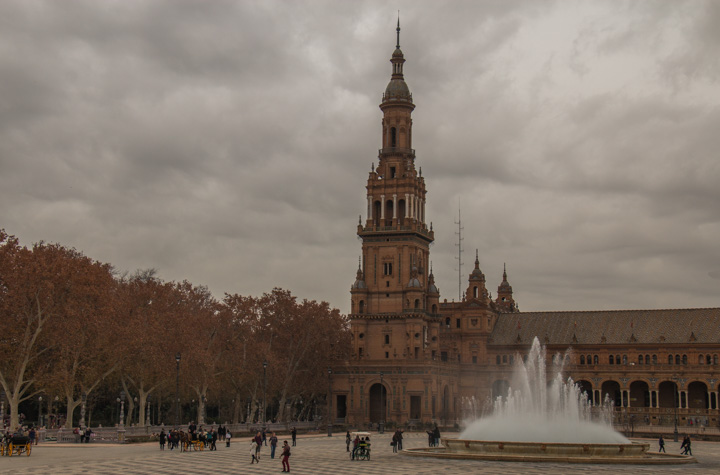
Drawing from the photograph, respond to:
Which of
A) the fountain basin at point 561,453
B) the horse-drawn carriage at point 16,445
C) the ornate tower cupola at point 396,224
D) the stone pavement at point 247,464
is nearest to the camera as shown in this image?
the stone pavement at point 247,464

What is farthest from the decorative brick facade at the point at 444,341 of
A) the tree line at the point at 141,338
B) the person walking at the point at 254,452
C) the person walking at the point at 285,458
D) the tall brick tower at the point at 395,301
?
the person walking at the point at 285,458

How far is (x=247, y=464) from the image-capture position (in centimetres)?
4581

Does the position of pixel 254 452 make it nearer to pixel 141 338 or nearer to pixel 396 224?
pixel 141 338

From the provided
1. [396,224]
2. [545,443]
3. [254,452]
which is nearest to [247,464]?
[254,452]

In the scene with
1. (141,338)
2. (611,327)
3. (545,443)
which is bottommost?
(545,443)

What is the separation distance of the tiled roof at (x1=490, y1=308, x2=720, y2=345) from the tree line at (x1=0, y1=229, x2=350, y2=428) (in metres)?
23.6

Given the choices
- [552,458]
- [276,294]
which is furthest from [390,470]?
[276,294]

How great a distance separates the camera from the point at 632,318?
11794 centimetres

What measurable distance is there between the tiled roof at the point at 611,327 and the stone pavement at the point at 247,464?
60.4 metres

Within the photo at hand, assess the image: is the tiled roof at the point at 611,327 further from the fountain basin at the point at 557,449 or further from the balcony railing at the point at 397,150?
the fountain basin at the point at 557,449

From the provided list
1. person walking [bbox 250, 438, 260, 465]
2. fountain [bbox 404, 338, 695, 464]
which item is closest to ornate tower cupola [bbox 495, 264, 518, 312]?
fountain [bbox 404, 338, 695, 464]

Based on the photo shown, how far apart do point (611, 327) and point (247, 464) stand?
267 feet

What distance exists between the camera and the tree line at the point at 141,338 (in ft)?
205

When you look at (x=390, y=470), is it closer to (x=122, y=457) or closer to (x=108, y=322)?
(x=122, y=457)
